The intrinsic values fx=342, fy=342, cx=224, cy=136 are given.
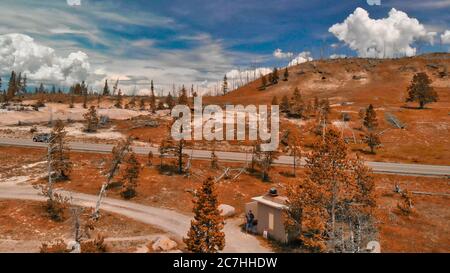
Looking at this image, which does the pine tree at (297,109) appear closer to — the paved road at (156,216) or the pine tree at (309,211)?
the paved road at (156,216)

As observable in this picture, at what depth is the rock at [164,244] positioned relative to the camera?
3437 cm

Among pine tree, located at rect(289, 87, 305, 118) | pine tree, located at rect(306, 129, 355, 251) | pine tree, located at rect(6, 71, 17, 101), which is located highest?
pine tree, located at rect(6, 71, 17, 101)

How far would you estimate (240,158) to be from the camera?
73938 mm

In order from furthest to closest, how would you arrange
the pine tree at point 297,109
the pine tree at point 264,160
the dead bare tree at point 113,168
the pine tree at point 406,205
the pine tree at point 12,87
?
the pine tree at point 12,87 → the pine tree at point 297,109 → the pine tree at point 264,160 → the pine tree at point 406,205 → the dead bare tree at point 113,168

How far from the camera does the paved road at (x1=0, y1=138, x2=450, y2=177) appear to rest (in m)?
65.2

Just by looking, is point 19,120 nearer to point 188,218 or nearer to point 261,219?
point 188,218

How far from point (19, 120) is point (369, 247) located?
112669 millimetres

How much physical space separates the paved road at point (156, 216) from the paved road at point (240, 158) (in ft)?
80.7

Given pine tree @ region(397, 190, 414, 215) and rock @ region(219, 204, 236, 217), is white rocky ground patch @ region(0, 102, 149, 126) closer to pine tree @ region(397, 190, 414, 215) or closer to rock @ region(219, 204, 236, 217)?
rock @ region(219, 204, 236, 217)

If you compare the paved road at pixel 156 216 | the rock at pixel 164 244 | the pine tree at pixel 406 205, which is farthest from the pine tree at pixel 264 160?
the rock at pixel 164 244

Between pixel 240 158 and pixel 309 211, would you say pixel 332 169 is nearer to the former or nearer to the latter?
pixel 309 211

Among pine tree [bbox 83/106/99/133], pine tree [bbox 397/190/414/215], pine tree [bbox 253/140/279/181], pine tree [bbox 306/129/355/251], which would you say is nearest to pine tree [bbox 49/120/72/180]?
pine tree [bbox 253/140/279/181]

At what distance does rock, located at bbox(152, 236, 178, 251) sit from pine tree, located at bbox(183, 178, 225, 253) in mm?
3831
